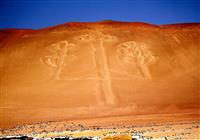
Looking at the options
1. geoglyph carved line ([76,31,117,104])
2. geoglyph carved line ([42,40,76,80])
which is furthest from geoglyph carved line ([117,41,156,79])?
geoglyph carved line ([42,40,76,80])

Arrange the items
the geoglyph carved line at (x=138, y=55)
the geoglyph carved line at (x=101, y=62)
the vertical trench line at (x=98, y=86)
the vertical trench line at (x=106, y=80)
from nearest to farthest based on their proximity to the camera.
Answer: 1. the vertical trench line at (x=98, y=86)
2. the vertical trench line at (x=106, y=80)
3. the geoglyph carved line at (x=101, y=62)
4. the geoglyph carved line at (x=138, y=55)

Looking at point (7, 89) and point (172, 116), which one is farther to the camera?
point (7, 89)

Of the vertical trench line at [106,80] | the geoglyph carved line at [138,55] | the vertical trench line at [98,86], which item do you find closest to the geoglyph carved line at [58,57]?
the vertical trench line at [98,86]

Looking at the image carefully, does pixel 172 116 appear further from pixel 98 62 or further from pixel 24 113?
pixel 98 62

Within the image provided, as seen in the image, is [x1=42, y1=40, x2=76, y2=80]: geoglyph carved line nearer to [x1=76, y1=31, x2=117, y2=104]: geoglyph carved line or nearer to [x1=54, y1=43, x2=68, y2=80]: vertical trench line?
[x1=54, y1=43, x2=68, y2=80]: vertical trench line

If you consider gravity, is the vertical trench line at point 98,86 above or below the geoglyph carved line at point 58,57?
below

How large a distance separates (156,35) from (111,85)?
63.2ft

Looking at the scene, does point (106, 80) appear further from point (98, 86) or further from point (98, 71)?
point (98, 71)

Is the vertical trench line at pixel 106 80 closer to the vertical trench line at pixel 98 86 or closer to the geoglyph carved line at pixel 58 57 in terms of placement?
the vertical trench line at pixel 98 86

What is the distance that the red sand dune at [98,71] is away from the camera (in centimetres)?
3772

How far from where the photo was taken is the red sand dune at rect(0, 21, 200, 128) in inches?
1485

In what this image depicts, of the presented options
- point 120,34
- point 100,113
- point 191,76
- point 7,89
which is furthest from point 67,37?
point 100,113

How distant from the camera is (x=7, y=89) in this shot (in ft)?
151

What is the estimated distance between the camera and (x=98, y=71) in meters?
48.2
